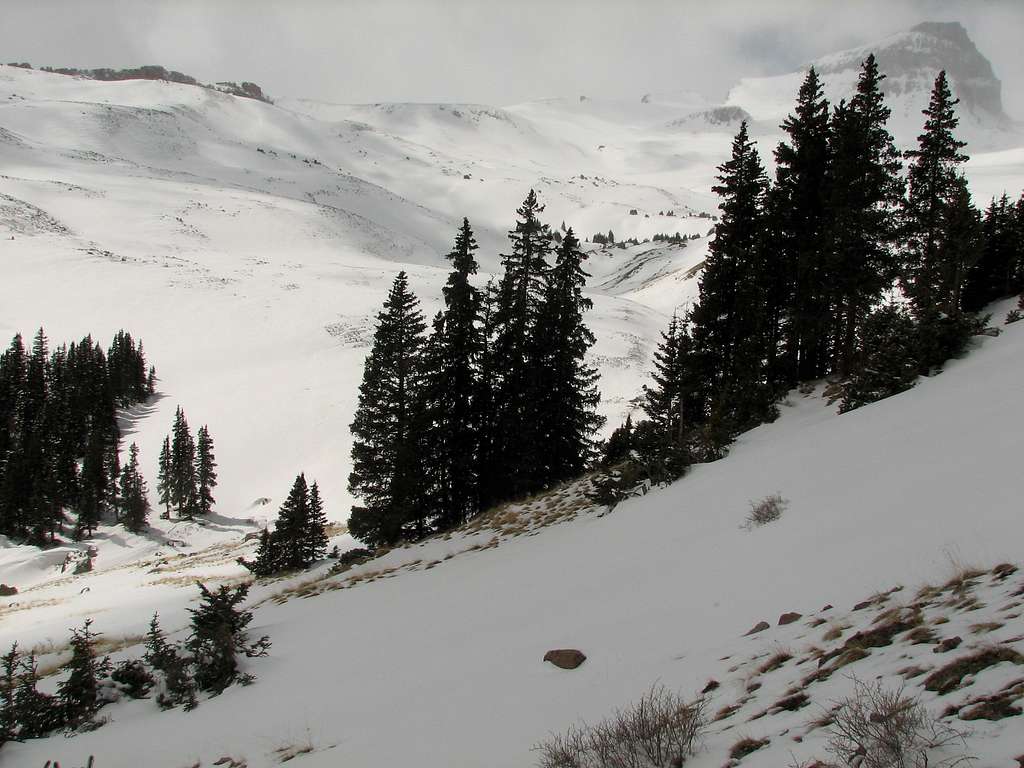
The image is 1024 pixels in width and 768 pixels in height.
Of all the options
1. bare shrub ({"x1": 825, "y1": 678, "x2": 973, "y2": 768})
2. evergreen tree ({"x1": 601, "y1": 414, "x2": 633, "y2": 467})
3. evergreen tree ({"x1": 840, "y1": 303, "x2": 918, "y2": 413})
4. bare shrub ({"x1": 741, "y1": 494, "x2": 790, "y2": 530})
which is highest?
evergreen tree ({"x1": 840, "y1": 303, "x2": 918, "y2": 413})

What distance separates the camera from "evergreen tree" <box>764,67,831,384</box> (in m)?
22.8

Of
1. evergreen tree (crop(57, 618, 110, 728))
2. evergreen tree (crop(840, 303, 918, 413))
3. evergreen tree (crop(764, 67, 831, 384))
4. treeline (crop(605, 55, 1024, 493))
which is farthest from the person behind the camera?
evergreen tree (crop(764, 67, 831, 384))

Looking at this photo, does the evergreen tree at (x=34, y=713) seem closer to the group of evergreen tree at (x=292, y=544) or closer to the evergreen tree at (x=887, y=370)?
the evergreen tree at (x=887, y=370)

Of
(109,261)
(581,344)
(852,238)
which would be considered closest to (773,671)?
(852,238)

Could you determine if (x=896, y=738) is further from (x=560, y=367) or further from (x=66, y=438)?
(x=66, y=438)

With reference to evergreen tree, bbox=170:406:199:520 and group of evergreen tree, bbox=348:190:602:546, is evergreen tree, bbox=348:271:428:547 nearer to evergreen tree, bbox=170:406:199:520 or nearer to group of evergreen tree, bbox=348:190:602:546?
group of evergreen tree, bbox=348:190:602:546

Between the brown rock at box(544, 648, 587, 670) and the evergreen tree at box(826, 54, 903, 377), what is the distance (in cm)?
1794

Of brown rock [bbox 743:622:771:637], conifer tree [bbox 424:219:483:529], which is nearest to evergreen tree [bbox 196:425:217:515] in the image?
conifer tree [bbox 424:219:483:529]

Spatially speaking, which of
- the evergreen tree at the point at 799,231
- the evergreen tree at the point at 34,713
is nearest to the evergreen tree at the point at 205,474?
the evergreen tree at the point at 799,231

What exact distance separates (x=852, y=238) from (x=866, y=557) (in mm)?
18442

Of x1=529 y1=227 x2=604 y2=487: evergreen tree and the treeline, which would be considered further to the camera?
x1=529 y1=227 x2=604 y2=487: evergreen tree

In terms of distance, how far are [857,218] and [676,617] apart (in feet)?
65.7

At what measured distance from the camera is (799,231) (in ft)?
77.8

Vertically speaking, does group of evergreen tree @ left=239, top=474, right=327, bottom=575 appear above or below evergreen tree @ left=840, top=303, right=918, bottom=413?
below
